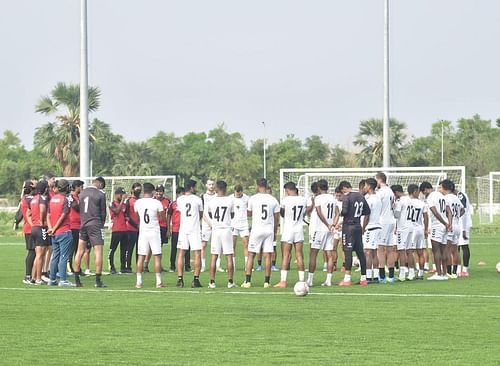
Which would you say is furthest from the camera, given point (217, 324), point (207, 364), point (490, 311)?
Answer: point (490, 311)

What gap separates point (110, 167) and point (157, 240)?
65.6 m

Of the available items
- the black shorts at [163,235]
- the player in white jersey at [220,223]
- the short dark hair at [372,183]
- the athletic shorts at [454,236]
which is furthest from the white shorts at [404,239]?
the black shorts at [163,235]

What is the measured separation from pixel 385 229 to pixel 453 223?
1890 millimetres

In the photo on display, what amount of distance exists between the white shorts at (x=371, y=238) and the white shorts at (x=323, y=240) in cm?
83

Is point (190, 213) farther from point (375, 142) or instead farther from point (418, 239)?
point (375, 142)

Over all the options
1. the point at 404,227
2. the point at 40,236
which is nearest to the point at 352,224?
the point at 404,227

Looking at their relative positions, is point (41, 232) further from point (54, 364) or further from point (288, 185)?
point (54, 364)

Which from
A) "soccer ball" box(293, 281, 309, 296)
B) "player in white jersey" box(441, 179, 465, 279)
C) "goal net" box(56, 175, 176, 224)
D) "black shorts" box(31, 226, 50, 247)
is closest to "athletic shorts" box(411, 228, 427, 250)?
"player in white jersey" box(441, 179, 465, 279)

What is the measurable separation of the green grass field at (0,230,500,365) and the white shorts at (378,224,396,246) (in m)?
1.22

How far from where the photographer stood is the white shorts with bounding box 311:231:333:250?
21.5 metres

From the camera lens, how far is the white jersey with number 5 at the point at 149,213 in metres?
20.8

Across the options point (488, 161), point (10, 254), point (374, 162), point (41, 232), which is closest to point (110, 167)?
point (374, 162)

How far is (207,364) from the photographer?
11.5 metres

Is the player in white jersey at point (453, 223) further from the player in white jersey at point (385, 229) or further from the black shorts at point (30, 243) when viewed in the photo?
the black shorts at point (30, 243)
